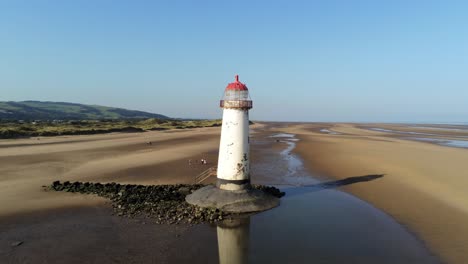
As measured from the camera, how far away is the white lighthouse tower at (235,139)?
11883mm

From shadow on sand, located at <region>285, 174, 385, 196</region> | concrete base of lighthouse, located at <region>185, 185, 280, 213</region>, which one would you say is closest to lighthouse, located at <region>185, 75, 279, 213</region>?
concrete base of lighthouse, located at <region>185, 185, 280, 213</region>

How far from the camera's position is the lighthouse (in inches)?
469

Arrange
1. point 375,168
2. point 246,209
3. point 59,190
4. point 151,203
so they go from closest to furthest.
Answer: point 246,209
point 151,203
point 59,190
point 375,168

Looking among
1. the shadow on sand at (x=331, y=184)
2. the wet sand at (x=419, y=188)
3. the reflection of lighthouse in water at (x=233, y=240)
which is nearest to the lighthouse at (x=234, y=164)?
the reflection of lighthouse in water at (x=233, y=240)

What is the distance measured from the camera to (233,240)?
9453 mm

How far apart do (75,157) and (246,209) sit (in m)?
18.7

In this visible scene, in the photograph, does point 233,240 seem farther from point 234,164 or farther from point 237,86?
point 237,86

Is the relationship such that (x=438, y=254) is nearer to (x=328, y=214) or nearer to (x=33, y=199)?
(x=328, y=214)

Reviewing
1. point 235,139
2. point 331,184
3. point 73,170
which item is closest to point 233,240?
point 235,139

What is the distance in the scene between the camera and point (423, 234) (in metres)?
9.98

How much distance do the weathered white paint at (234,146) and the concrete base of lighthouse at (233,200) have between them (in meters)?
0.34

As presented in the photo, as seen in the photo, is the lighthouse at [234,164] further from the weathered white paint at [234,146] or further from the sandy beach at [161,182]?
the sandy beach at [161,182]

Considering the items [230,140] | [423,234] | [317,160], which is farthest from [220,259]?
[317,160]

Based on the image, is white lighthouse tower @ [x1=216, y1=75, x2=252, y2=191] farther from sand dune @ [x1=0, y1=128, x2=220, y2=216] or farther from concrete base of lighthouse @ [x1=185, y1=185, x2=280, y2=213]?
sand dune @ [x1=0, y1=128, x2=220, y2=216]
